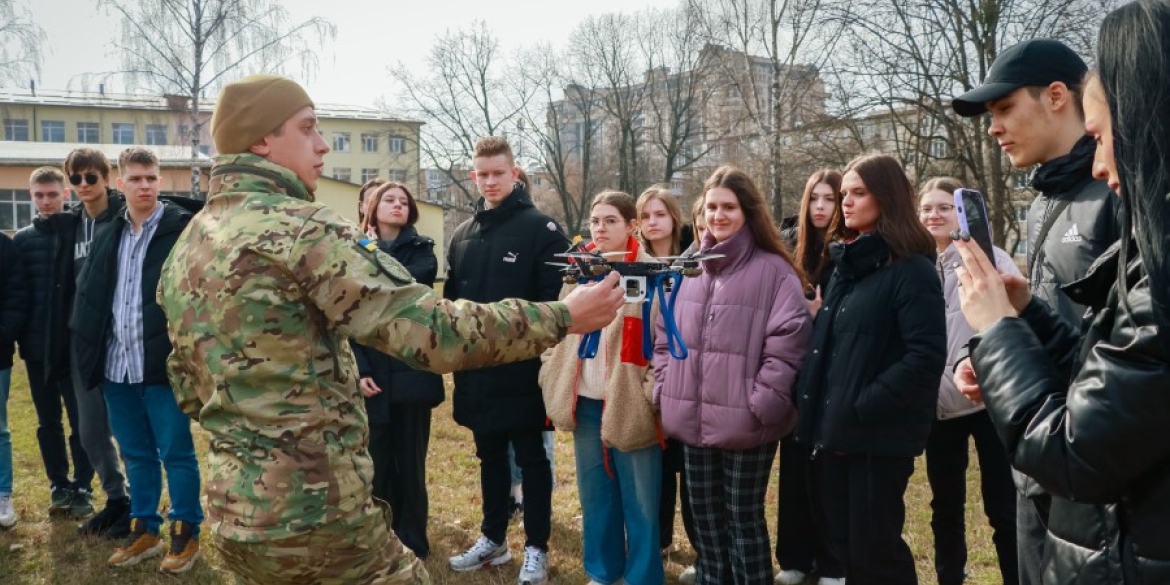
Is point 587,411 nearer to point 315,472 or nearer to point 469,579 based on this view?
point 469,579

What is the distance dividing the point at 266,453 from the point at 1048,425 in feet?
6.73

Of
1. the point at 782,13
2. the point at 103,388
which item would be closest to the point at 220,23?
the point at 782,13

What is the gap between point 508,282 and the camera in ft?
17.0

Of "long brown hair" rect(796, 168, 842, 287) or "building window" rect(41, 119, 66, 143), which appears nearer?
"long brown hair" rect(796, 168, 842, 287)

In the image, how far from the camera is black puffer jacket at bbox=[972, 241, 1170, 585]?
5.07ft

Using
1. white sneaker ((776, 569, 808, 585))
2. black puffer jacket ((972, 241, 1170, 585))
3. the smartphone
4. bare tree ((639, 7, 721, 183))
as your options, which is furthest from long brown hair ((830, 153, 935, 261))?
bare tree ((639, 7, 721, 183))

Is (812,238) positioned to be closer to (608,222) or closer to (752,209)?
(752,209)

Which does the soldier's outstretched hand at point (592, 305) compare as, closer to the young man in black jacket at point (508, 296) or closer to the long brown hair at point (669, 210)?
the young man in black jacket at point (508, 296)

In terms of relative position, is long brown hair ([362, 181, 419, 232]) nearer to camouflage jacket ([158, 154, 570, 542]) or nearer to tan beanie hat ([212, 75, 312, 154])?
tan beanie hat ([212, 75, 312, 154])

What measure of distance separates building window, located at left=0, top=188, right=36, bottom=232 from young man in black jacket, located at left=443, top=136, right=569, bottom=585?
139 feet

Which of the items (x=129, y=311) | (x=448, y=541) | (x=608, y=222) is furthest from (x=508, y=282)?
(x=129, y=311)

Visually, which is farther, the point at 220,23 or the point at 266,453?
the point at 220,23

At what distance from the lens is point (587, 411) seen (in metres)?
4.89

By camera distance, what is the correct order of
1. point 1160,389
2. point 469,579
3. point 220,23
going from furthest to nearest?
point 220,23
point 469,579
point 1160,389
